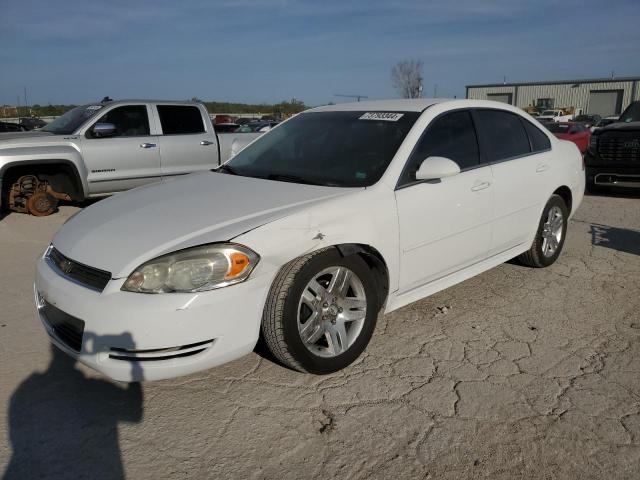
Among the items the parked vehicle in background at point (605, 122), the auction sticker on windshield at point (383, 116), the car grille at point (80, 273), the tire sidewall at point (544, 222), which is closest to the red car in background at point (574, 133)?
the parked vehicle in background at point (605, 122)

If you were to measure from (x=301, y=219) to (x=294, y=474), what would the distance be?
49.7 inches

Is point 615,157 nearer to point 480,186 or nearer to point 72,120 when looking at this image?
point 480,186

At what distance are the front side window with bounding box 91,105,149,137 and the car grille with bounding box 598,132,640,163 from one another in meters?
7.63

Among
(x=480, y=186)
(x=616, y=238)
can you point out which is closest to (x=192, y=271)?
(x=480, y=186)

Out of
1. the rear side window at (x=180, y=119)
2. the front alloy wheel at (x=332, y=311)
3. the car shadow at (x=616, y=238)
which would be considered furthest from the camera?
the rear side window at (x=180, y=119)

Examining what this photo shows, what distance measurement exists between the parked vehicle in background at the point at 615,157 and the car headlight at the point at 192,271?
27.8 feet

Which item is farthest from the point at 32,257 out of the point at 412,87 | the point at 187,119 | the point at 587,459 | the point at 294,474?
the point at 412,87

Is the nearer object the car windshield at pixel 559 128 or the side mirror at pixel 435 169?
the side mirror at pixel 435 169

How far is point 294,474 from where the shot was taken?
2330mm

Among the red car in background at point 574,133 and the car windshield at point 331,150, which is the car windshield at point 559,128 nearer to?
the red car in background at point 574,133

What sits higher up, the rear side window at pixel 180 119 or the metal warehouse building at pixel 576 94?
the rear side window at pixel 180 119

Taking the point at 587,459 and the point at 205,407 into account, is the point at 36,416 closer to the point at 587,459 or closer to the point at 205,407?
the point at 205,407

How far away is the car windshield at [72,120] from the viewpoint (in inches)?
309

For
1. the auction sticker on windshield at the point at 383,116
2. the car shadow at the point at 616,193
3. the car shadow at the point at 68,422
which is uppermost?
the auction sticker on windshield at the point at 383,116
